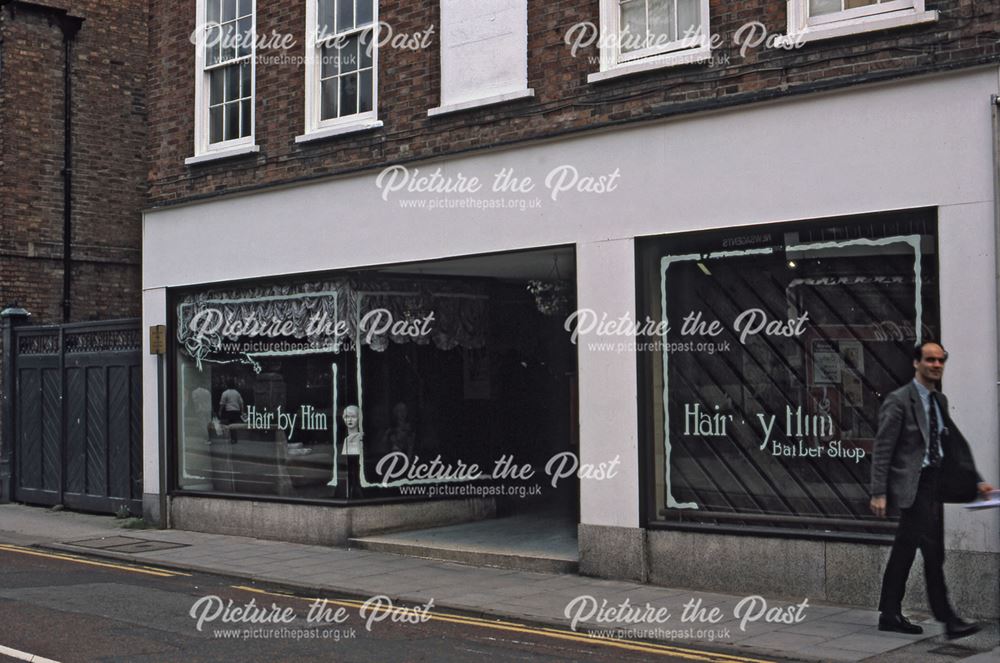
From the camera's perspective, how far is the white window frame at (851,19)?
928cm

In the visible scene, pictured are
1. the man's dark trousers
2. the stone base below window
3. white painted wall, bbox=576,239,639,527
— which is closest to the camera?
the man's dark trousers

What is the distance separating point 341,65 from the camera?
13.9m

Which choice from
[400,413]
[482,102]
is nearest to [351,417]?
[400,413]

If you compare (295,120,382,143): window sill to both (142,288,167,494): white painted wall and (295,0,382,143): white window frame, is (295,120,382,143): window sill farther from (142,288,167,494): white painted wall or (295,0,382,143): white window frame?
(142,288,167,494): white painted wall

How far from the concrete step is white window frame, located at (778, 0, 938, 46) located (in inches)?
209

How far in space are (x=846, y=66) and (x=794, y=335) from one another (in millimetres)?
2318

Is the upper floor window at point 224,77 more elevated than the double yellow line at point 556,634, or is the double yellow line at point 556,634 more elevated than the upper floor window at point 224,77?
the upper floor window at point 224,77

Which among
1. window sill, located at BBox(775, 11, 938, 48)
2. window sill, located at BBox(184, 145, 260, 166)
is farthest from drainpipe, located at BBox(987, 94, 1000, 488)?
window sill, located at BBox(184, 145, 260, 166)

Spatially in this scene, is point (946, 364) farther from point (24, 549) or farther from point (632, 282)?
point (24, 549)

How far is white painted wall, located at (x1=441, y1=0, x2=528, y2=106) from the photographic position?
39.6ft

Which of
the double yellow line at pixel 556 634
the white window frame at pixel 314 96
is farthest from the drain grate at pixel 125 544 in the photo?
the white window frame at pixel 314 96

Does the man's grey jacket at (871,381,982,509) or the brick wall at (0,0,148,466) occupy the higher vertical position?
the brick wall at (0,0,148,466)

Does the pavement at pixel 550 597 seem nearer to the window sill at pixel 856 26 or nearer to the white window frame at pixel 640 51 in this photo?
the window sill at pixel 856 26

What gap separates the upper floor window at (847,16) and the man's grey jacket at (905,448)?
3023mm
